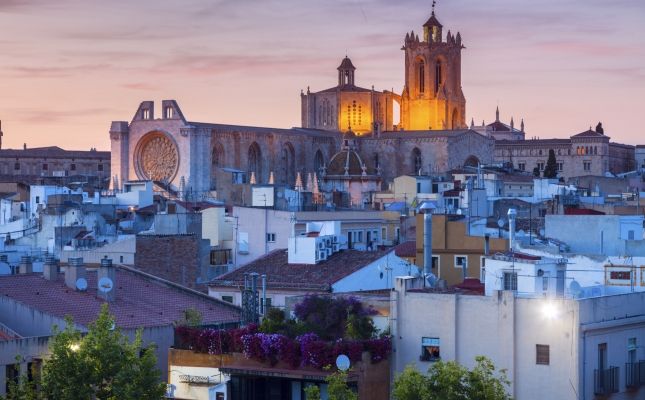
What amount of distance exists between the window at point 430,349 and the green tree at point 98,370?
13.6 feet

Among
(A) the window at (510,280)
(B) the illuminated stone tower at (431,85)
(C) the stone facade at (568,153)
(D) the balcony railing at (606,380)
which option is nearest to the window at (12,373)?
(A) the window at (510,280)

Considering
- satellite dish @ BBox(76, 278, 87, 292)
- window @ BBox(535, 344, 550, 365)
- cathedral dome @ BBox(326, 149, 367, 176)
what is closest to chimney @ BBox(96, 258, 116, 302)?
satellite dish @ BBox(76, 278, 87, 292)

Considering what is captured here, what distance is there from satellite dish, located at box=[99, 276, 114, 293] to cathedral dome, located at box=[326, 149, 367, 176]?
79131 mm

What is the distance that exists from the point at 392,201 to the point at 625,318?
50.4 meters

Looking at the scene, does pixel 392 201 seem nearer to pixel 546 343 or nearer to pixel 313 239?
pixel 313 239

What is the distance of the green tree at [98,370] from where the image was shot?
87.3 ft

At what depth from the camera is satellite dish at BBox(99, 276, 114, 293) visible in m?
31.9

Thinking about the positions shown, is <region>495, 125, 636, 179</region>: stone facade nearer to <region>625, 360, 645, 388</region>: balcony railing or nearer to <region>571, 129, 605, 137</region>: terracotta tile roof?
<region>571, 129, 605, 137</region>: terracotta tile roof

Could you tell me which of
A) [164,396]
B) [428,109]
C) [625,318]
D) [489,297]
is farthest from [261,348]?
[428,109]

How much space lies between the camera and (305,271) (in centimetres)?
3531

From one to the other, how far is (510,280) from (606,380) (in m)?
2.47

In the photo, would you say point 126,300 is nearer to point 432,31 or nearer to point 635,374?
point 635,374

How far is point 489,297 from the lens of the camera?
2734 centimetres

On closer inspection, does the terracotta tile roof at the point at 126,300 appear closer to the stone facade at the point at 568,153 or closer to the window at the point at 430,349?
the window at the point at 430,349
